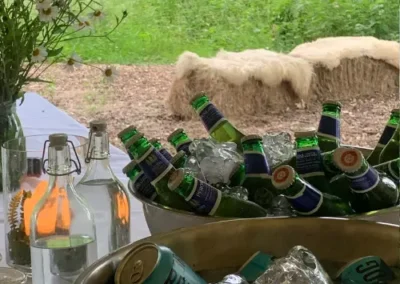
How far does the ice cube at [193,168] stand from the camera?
0.73 meters

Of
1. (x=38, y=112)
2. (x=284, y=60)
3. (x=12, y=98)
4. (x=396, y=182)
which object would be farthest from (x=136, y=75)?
(x=396, y=182)

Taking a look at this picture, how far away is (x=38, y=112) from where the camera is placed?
156 centimetres

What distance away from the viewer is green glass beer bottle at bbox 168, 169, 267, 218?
671mm

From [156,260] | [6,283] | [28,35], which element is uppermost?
[28,35]

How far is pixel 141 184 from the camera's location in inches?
29.3

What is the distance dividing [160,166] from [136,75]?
304 centimetres

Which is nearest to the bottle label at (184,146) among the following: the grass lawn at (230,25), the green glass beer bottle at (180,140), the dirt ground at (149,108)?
the green glass beer bottle at (180,140)

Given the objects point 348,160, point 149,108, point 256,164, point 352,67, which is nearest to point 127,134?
point 256,164

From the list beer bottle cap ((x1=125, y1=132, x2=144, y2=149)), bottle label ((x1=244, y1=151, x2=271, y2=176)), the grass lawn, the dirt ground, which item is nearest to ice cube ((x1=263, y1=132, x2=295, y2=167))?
bottle label ((x1=244, y1=151, x2=271, y2=176))

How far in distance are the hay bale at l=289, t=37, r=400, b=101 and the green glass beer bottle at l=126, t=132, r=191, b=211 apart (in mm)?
2353

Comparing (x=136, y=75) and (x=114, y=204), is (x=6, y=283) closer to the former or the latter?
(x=114, y=204)

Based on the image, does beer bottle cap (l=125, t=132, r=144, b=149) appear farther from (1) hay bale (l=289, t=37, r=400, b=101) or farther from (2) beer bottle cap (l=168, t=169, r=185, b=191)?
(1) hay bale (l=289, t=37, r=400, b=101)

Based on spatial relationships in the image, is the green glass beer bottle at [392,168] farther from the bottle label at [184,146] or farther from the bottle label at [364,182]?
the bottle label at [184,146]

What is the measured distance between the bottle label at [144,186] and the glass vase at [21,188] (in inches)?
2.9
